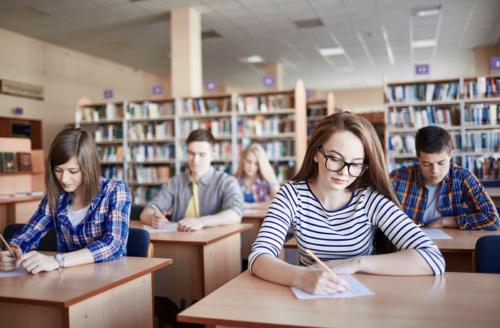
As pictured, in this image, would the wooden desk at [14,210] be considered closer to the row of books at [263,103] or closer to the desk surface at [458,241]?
the row of books at [263,103]

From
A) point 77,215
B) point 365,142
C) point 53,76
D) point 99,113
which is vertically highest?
point 53,76

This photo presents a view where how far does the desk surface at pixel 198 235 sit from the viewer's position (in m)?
2.65

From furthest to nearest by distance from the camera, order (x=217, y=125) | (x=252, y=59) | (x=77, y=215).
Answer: (x=252, y=59)
(x=217, y=125)
(x=77, y=215)

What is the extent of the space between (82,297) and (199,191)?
193 cm

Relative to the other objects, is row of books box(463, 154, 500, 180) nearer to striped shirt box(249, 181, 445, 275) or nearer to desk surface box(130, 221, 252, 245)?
desk surface box(130, 221, 252, 245)

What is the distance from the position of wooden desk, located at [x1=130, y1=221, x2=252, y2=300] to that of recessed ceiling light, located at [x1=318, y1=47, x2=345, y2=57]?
863 centimetres

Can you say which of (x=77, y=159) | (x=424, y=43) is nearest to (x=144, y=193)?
(x=77, y=159)

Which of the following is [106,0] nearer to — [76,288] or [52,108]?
[52,108]

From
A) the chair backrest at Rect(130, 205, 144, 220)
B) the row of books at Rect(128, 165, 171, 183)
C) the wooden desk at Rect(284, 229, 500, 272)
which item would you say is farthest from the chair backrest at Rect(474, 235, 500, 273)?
the row of books at Rect(128, 165, 171, 183)

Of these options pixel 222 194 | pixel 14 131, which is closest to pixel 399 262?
pixel 222 194

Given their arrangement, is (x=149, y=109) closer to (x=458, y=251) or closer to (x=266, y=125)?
(x=266, y=125)

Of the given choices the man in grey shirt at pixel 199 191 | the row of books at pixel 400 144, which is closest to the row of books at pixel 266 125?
the row of books at pixel 400 144

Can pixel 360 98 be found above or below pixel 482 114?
above

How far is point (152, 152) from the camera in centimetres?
776
